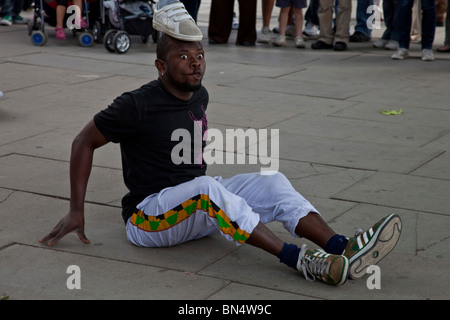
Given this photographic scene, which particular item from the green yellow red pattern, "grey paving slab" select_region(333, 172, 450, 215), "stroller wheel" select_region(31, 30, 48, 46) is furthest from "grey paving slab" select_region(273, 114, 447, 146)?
"stroller wheel" select_region(31, 30, 48, 46)

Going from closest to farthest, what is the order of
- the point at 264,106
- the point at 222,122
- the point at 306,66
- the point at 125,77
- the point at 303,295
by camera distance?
the point at 303,295, the point at 222,122, the point at 264,106, the point at 125,77, the point at 306,66

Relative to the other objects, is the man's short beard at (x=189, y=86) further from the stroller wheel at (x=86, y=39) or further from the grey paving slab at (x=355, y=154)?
the stroller wheel at (x=86, y=39)

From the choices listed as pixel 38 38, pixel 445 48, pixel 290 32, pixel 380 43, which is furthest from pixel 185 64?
pixel 290 32

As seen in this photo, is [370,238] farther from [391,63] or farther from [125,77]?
[391,63]

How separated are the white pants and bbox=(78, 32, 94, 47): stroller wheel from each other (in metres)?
7.04

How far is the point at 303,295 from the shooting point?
3498 millimetres

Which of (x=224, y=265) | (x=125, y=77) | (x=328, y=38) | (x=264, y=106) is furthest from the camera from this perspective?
(x=328, y=38)

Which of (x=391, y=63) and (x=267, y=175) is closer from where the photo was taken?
(x=267, y=175)

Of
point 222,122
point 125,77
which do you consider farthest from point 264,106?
point 125,77

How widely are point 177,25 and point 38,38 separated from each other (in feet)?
23.8

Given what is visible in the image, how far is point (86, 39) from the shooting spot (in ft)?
35.2

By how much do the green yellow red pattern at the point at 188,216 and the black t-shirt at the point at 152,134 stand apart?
0.39ft

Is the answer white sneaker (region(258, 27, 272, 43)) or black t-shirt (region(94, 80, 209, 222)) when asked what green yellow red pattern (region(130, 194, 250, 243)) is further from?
white sneaker (region(258, 27, 272, 43))

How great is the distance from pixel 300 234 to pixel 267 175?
1.25 feet
